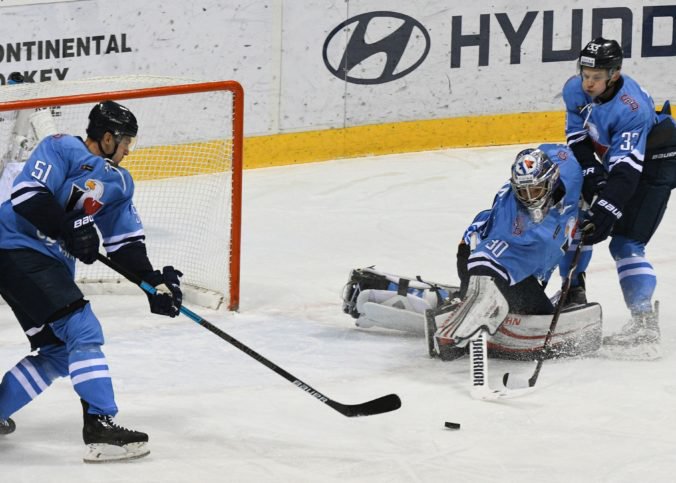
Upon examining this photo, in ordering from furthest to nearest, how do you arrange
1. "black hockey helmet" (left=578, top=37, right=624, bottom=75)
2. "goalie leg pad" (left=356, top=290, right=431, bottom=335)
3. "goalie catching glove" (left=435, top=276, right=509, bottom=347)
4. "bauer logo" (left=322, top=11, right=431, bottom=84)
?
"bauer logo" (left=322, top=11, right=431, bottom=84) → "goalie leg pad" (left=356, top=290, right=431, bottom=335) → "black hockey helmet" (left=578, top=37, right=624, bottom=75) → "goalie catching glove" (left=435, top=276, right=509, bottom=347)

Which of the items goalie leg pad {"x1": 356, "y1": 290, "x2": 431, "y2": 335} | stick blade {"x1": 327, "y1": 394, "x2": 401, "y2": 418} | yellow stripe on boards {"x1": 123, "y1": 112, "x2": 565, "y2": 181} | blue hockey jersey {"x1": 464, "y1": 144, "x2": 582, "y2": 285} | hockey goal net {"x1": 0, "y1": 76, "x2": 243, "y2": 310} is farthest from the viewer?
yellow stripe on boards {"x1": 123, "y1": 112, "x2": 565, "y2": 181}

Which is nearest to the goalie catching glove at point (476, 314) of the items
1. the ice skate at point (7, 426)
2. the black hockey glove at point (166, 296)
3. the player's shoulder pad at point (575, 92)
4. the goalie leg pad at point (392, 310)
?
the goalie leg pad at point (392, 310)

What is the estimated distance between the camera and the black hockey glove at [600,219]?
185 inches

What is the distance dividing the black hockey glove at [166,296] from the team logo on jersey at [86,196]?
28 cm

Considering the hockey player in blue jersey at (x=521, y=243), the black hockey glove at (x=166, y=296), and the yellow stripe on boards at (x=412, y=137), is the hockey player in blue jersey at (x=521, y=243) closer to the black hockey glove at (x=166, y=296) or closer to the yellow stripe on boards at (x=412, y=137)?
the black hockey glove at (x=166, y=296)

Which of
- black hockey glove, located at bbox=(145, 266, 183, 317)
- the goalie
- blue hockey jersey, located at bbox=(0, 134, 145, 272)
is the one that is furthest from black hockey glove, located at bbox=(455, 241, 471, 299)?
blue hockey jersey, located at bbox=(0, 134, 145, 272)

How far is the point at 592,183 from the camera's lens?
16.0 ft

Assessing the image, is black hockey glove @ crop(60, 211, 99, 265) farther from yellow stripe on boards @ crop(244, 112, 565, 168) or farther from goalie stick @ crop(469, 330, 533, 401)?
yellow stripe on boards @ crop(244, 112, 565, 168)

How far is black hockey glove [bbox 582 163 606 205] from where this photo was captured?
16.0 ft

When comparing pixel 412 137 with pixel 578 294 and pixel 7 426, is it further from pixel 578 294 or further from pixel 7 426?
pixel 7 426

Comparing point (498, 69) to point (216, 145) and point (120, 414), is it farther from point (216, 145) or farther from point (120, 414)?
point (120, 414)

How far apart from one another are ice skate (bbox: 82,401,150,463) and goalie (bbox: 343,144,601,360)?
4.30 ft

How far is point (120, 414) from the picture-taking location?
4164 mm

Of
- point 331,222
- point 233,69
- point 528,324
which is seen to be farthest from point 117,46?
point 528,324
